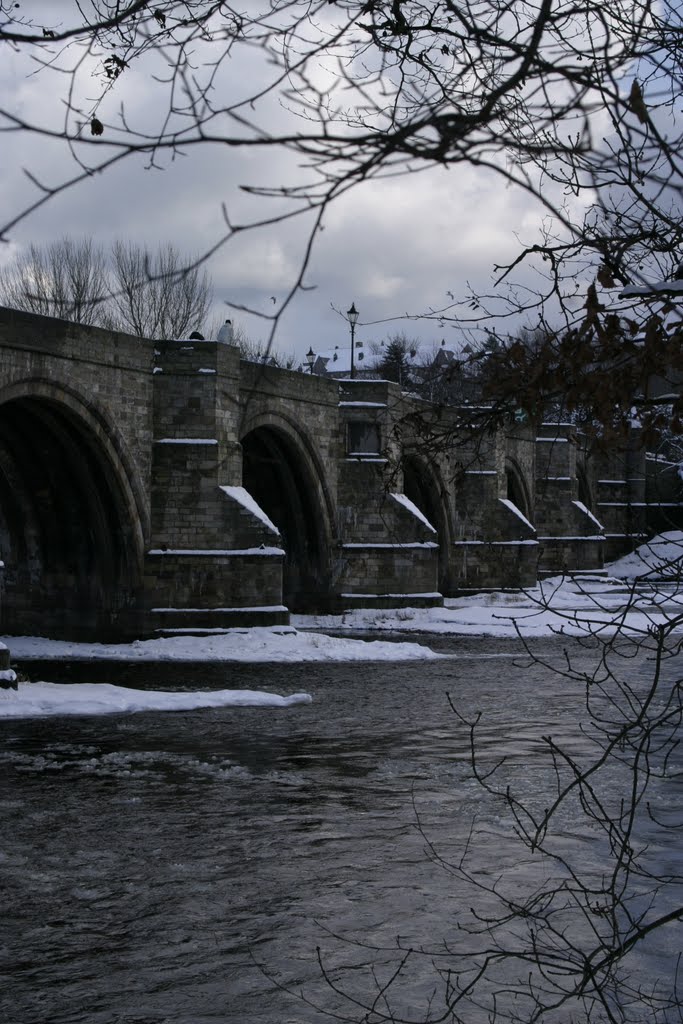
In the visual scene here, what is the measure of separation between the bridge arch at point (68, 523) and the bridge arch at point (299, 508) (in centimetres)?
562

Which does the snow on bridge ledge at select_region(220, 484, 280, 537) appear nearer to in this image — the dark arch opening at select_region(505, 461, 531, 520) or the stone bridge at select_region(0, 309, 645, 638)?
the stone bridge at select_region(0, 309, 645, 638)

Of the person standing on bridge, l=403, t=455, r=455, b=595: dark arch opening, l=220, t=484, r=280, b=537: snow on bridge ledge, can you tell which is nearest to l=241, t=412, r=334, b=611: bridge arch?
the person standing on bridge

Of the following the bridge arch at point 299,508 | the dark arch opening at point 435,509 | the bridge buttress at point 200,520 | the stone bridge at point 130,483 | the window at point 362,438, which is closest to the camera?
the stone bridge at point 130,483

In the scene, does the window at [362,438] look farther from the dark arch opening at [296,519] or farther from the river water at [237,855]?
the river water at [237,855]

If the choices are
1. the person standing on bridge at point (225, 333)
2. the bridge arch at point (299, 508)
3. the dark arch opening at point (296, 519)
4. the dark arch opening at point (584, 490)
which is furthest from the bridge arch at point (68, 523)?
the dark arch opening at point (584, 490)

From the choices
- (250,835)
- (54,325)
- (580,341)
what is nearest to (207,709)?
(250,835)

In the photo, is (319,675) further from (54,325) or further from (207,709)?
(54,325)

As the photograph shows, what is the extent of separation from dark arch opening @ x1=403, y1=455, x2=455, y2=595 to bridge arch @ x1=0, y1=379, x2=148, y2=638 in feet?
39.9

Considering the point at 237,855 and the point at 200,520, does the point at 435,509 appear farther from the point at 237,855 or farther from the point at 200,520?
the point at 237,855

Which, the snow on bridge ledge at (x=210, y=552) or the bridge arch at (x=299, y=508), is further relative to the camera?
the bridge arch at (x=299, y=508)

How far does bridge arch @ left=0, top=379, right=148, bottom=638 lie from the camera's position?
71.4ft

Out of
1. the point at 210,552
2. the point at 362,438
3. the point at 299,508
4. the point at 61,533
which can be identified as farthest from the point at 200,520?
the point at 362,438

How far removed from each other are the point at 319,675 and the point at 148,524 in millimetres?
5592

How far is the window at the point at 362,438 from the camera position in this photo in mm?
28625
